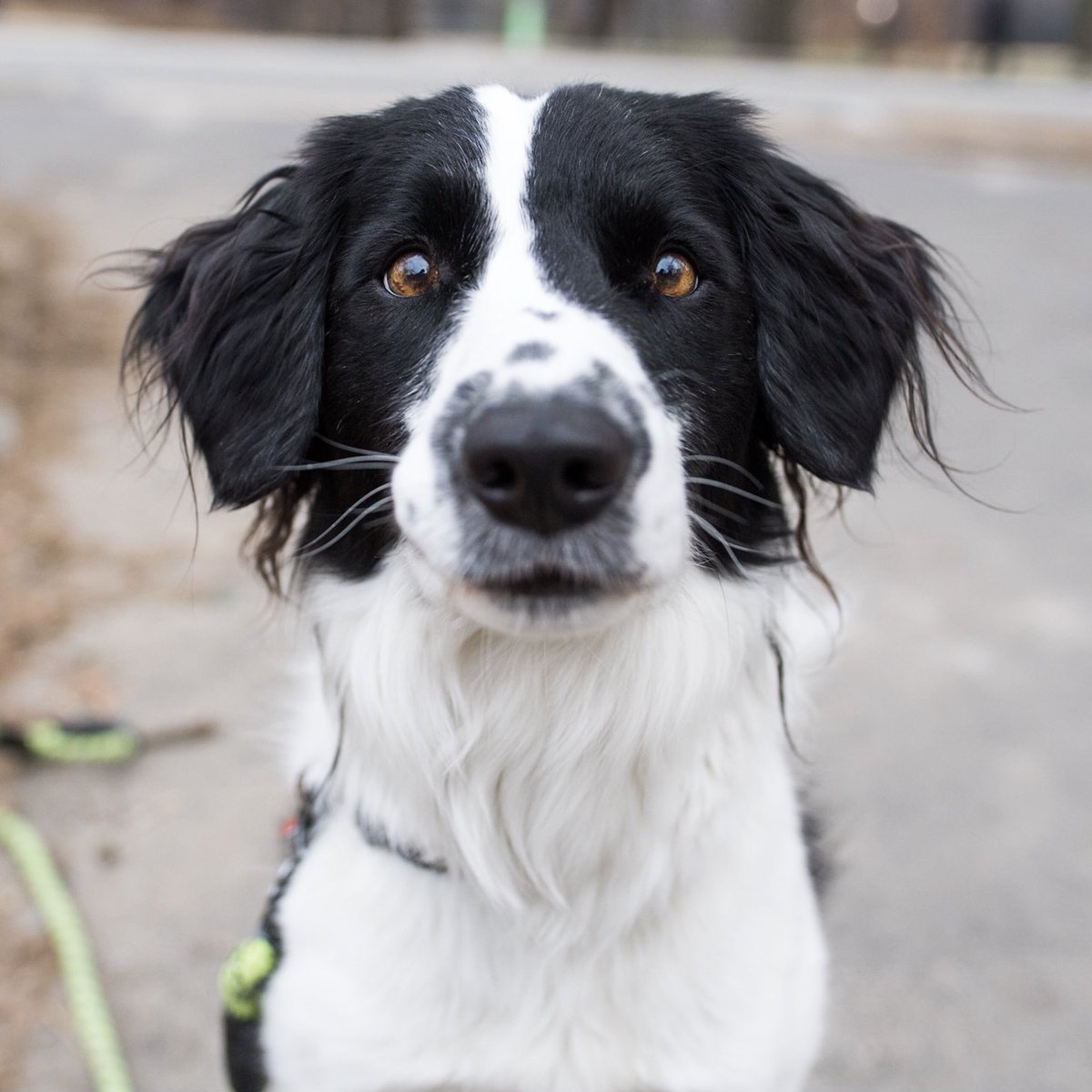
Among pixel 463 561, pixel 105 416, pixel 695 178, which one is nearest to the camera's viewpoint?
pixel 463 561

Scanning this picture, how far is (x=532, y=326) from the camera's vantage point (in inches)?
64.5

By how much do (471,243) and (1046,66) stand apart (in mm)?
18336

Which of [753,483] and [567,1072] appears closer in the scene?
[567,1072]

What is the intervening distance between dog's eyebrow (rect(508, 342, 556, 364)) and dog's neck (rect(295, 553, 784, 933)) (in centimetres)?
48

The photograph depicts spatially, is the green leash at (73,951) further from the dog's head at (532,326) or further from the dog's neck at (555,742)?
the dog's head at (532,326)

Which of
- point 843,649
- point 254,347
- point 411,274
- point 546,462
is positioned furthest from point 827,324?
point 843,649

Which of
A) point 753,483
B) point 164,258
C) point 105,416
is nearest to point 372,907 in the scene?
point 753,483

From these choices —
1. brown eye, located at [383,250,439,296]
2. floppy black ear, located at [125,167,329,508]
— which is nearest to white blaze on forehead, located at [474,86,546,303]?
brown eye, located at [383,250,439,296]

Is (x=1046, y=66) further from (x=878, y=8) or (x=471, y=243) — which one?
(x=471, y=243)

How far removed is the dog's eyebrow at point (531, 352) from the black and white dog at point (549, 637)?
0.20 meters

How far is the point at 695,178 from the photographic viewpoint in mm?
2016

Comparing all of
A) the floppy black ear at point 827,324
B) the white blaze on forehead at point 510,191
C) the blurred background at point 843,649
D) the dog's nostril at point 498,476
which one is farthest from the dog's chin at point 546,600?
the blurred background at point 843,649

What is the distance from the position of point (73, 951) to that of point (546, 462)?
2007 millimetres

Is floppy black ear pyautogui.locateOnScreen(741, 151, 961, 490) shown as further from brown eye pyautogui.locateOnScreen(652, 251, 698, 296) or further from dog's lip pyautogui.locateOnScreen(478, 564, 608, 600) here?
dog's lip pyautogui.locateOnScreen(478, 564, 608, 600)
